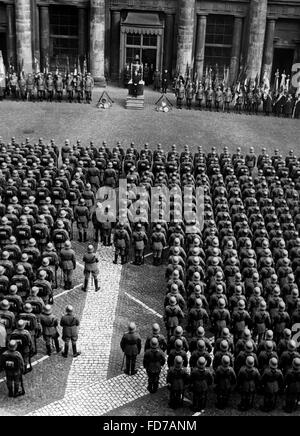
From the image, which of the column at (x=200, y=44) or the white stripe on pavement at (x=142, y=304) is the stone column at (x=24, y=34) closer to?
the column at (x=200, y=44)

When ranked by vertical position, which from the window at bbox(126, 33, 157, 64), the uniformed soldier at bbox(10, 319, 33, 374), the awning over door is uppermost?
the awning over door

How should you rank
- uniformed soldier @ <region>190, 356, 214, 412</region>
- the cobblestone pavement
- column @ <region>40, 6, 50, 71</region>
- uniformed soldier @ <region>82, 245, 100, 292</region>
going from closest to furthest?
uniformed soldier @ <region>190, 356, 214, 412</region> < uniformed soldier @ <region>82, 245, 100, 292</region> < the cobblestone pavement < column @ <region>40, 6, 50, 71</region>

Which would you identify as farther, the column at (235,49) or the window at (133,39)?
the column at (235,49)

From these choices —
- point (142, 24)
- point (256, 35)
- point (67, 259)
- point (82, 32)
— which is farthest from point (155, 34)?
point (67, 259)

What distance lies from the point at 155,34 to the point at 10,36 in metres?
8.69

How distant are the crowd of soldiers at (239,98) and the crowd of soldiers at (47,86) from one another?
507cm

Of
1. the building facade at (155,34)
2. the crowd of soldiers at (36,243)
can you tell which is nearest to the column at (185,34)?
the building facade at (155,34)

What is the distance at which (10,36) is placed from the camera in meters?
40.2

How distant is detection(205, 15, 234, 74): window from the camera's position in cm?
4134

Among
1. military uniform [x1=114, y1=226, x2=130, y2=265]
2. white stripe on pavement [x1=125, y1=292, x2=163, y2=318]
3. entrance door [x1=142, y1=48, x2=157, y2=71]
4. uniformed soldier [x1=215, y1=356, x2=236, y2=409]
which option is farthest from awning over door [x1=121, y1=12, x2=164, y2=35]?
uniformed soldier [x1=215, y1=356, x2=236, y2=409]

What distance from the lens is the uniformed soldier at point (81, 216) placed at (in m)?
20.7

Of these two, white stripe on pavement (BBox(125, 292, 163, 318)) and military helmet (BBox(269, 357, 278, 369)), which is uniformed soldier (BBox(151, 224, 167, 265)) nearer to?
white stripe on pavement (BBox(125, 292, 163, 318))

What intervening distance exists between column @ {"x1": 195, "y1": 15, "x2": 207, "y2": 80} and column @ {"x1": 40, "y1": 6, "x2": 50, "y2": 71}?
30.0ft
